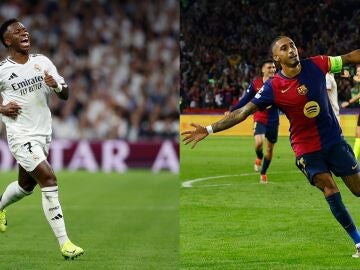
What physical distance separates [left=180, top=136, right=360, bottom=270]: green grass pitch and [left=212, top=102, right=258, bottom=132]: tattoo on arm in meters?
0.94

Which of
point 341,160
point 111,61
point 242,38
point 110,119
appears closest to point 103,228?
point 242,38

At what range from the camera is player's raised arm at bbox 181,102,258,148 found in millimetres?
4734

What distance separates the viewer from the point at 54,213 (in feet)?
19.1

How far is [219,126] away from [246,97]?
78 centimetres

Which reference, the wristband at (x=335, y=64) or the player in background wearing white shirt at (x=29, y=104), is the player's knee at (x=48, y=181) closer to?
the player in background wearing white shirt at (x=29, y=104)

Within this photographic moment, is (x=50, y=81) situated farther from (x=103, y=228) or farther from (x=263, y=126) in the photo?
(x=103, y=228)

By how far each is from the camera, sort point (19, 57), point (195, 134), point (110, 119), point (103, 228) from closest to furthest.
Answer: point (195, 134) < point (19, 57) < point (103, 228) < point (110, 119)

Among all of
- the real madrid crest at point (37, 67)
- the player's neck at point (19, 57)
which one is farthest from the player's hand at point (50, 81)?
the player's neck at point (19, 57)

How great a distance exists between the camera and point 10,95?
6.05m

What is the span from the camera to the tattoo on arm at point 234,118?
4871 millimetres

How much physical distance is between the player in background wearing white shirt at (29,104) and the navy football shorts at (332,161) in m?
1.82

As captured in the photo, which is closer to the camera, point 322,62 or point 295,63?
point 295,63

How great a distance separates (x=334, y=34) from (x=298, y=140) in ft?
2.92

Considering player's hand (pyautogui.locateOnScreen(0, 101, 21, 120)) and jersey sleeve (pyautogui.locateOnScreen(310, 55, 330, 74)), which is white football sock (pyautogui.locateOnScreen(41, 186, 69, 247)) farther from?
jersey sleeve (pyautogui.locateOnScreen(310, 55, 330, 74))
